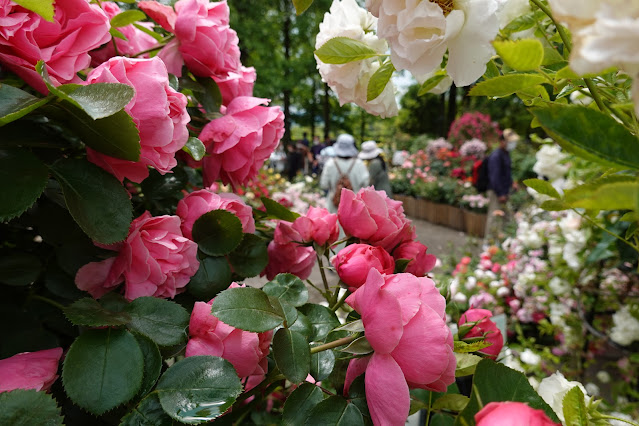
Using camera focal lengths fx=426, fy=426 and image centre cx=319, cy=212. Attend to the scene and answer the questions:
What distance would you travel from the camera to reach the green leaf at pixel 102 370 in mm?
353

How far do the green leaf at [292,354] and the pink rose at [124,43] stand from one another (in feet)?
1.57

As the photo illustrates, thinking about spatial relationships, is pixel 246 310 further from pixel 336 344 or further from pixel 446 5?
pixel 446 5

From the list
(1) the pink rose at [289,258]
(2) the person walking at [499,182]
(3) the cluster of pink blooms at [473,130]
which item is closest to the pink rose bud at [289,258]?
(1) the pink rose at [289,258]

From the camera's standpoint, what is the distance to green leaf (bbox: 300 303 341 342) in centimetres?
46

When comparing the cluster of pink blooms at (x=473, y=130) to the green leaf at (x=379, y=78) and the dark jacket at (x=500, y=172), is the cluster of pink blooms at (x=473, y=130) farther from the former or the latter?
the green leaf at (x=379, y=78)

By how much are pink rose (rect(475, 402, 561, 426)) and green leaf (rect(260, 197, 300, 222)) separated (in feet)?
1.46

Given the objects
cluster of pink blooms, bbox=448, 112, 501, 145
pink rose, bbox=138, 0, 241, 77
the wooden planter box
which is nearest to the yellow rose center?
pink rose, bbox=138, 0, 241, 77

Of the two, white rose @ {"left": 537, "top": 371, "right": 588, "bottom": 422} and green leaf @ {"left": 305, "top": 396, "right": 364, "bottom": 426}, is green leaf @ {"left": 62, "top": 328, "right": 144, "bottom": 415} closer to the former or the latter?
green leaf @ {"left": 305, "top": 396, "right": 364, "bottom": 426}

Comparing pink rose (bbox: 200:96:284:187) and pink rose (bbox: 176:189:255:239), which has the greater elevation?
pink rose (bbox: 200:96:284:187)

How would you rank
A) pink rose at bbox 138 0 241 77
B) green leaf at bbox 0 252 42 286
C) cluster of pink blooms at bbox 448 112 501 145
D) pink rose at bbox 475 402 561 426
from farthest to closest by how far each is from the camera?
cluster of pink blooms at bbox 448 112 501 145 < pink rose at bbox 138 0 241 77 < green leaf at bbox 0 252 42 286 < pink rose at bbox 475 402 561 426

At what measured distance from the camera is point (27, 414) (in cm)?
31

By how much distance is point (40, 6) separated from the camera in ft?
1.22

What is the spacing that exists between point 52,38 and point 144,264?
255 mm

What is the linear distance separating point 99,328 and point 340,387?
24 cm
